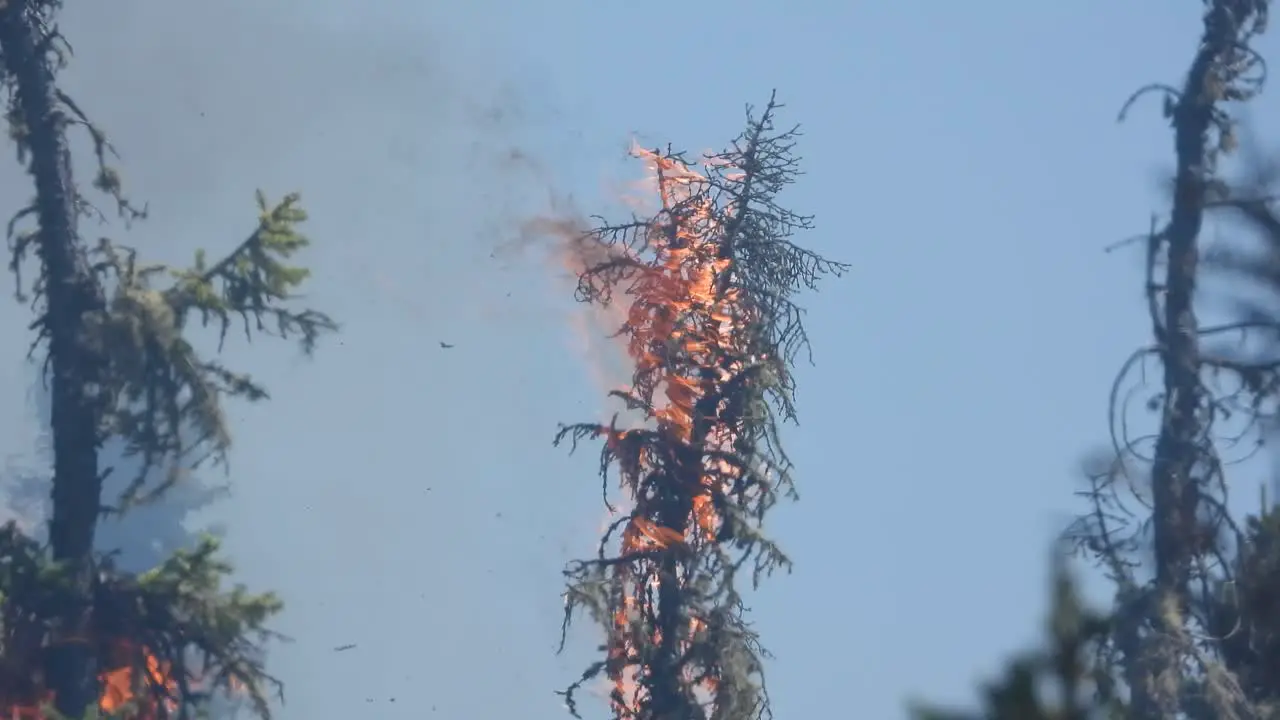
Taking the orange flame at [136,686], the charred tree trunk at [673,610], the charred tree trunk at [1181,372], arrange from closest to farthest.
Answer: the charred tree trunk at [1181,372] → the orange flame at [136,686] → the charred tree trunk at [673,610]

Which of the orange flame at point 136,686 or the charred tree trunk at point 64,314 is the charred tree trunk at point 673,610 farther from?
the charred tree trunk at point 64,314

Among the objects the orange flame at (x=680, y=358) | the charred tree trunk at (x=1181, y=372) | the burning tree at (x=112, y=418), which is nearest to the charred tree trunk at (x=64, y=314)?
the burning tree at (x=112, y=418)

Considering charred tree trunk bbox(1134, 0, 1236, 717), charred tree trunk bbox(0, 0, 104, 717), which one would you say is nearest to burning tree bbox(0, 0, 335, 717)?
charred tree trunk bbox(0, 0, 104, 717)

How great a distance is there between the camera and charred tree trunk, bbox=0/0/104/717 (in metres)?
15.9

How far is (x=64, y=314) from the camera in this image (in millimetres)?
15898

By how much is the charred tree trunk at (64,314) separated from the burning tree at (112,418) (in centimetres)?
1

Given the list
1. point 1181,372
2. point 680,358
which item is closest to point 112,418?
point 680,358

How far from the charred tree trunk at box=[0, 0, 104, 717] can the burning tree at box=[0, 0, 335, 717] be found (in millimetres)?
15

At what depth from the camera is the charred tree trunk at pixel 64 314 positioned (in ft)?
52.1

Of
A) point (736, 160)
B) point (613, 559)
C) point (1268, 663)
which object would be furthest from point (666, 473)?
point (1268, 663)

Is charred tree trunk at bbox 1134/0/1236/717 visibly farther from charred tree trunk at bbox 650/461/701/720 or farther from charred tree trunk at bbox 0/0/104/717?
charred tree trunk at bbox 0/0/104/717

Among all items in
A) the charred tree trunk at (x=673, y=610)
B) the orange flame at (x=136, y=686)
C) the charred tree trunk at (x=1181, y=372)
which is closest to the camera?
the charred tree trunk at (x=1181, y=372)

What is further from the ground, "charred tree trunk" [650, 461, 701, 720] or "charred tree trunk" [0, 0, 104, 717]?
"charred tree trunk" [0, 0, 104, 717]

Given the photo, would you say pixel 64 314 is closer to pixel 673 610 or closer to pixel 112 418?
pixel 112 418
